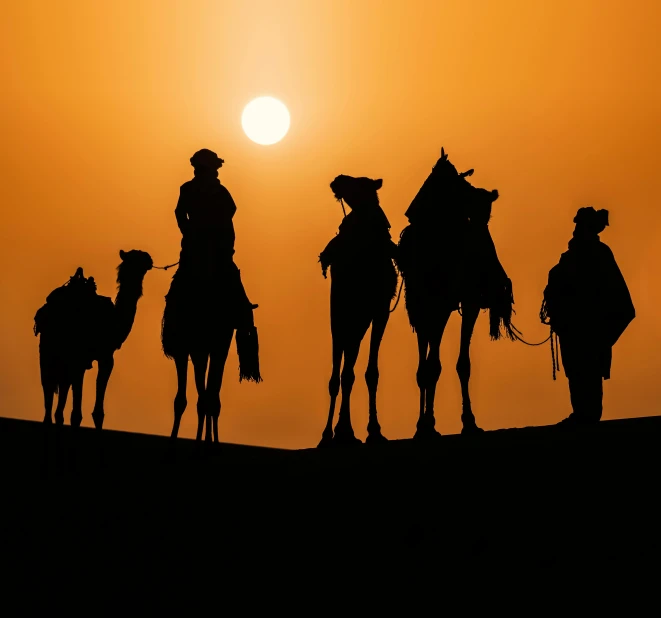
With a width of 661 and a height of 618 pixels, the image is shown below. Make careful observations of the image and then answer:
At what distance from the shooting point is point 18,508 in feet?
41.5

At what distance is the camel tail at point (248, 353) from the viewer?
15.6m

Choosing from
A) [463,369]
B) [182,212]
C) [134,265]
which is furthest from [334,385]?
[134,265]

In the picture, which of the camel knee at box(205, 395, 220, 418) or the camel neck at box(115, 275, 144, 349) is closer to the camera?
the camel knee at box(205, 395, 220, 418)

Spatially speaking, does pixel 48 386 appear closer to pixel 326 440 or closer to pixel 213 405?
pixel 213 405

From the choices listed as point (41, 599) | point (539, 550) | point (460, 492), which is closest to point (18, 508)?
point (41, 599)

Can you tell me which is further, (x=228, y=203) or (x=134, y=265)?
(x=134, y=265)

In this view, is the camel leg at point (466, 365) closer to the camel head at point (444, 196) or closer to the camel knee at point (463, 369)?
the camel knee at point (463, 369)

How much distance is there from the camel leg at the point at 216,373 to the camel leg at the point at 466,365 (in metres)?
2.71

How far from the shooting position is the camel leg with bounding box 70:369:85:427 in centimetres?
1842

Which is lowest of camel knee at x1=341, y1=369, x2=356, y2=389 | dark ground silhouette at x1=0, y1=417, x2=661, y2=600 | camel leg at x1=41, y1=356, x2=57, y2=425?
dark ground silhouette at x1=0, y1=417, x2=661, y2=600

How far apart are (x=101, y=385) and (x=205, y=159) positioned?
5277mm

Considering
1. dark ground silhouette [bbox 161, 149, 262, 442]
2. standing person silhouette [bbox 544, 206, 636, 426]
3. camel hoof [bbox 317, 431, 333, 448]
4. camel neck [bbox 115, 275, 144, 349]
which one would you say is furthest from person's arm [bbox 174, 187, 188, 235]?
standing person silhouette [bbox 544, 206, 636, 426]

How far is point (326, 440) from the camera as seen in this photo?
46.8 ft

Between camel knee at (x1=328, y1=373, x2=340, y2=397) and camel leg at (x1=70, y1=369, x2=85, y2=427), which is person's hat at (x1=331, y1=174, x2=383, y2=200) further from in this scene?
camel leg at (x1=70, y1=369, x2=85, y2=427)
